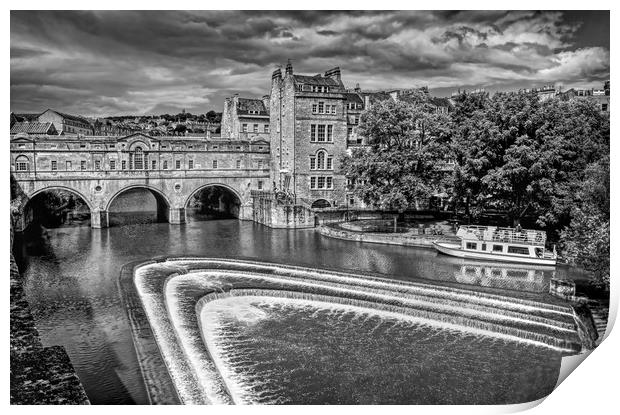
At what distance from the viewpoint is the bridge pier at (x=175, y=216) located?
32719mm

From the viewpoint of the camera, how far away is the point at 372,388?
10344 mm

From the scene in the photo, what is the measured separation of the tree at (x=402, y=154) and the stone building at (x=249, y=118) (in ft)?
51.1

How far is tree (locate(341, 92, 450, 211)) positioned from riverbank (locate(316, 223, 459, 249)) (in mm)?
1631

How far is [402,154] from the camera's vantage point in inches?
1060

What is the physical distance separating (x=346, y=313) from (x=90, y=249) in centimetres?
1469

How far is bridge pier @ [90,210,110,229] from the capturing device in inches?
1203

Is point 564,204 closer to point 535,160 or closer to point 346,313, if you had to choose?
point 535,160

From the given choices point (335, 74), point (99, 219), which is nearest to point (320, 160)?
point (335, 74)

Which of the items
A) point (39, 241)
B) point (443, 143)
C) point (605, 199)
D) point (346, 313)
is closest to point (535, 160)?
point (443, 143)

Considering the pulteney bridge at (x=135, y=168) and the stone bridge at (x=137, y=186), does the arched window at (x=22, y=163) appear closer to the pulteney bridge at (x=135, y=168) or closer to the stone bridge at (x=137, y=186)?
the pulteney bridge at (x=135, y=168)

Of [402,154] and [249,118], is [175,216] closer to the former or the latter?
[249,118]

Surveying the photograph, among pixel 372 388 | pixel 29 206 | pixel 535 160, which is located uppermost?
pixel 535 160

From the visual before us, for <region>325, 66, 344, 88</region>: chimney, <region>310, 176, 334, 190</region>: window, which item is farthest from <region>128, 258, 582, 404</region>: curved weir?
<region>325, 66, 344, 88</region>: chimney

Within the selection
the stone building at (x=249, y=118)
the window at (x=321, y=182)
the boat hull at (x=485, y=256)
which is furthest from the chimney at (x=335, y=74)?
the boat hull at (x=485, y=256)
